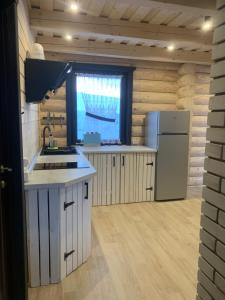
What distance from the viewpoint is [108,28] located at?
303cm

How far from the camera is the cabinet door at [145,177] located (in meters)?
4.03

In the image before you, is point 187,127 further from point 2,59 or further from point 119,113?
point 2,59

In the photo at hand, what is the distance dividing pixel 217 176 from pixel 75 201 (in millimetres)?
1340

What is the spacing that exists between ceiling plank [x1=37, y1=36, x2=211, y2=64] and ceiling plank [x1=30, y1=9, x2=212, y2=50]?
1.99ft

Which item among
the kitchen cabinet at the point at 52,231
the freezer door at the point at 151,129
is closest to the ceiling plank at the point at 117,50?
the freezer door at the point at 151,129

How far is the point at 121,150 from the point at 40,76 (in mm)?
1886

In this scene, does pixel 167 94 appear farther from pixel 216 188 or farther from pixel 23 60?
pixel 216 188

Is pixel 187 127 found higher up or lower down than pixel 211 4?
lower down

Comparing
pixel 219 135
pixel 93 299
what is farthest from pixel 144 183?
pixel 219 135

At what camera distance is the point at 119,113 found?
4.58 meters

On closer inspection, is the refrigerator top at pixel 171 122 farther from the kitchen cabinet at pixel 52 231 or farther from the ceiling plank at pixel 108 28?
the kitchen cabinet at pixel 52 231

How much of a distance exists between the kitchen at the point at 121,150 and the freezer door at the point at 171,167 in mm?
19

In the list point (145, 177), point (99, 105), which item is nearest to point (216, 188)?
point (145, 177)

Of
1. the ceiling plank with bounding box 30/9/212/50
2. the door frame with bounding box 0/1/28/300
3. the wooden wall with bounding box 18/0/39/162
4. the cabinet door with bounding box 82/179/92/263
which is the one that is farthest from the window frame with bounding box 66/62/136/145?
the door frame with bounding box 0/1/28/300
